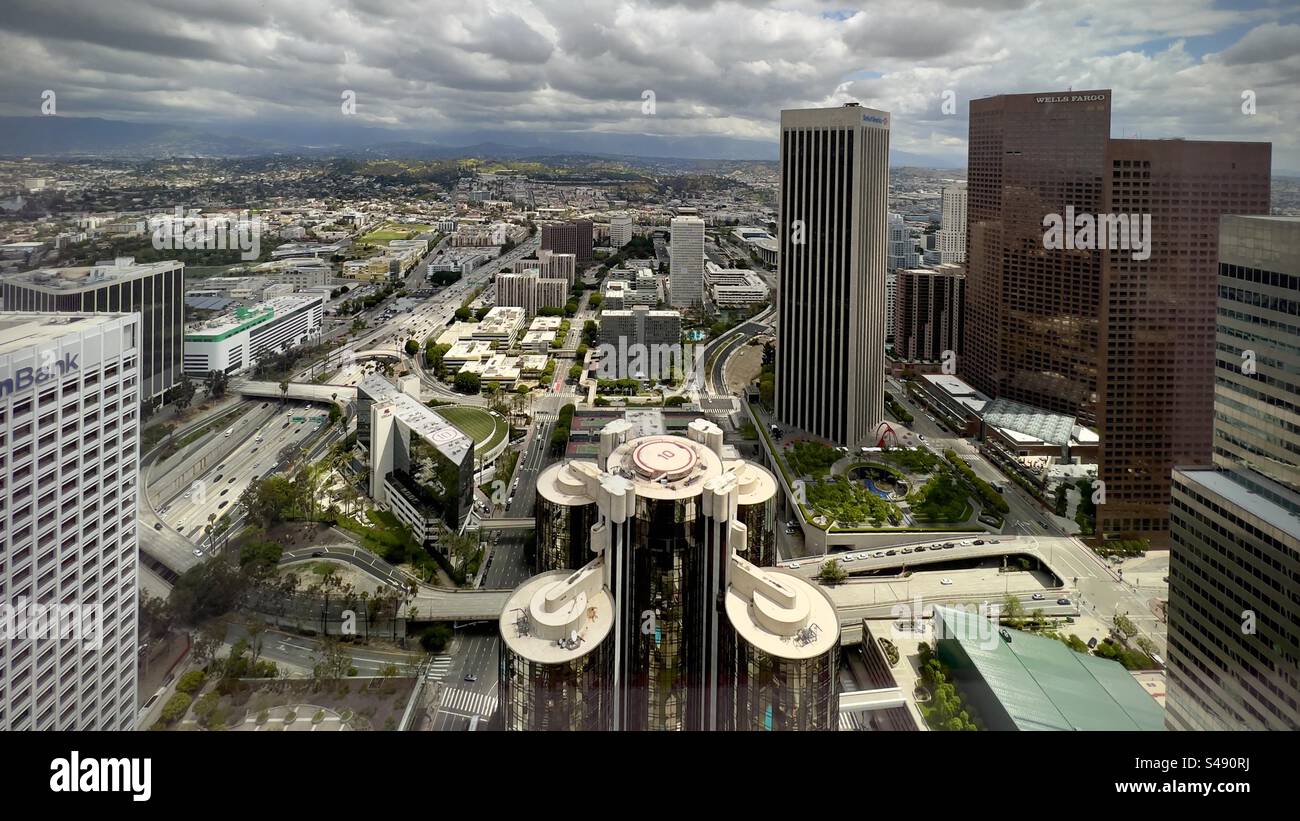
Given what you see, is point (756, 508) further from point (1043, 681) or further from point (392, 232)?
point (392, 232)

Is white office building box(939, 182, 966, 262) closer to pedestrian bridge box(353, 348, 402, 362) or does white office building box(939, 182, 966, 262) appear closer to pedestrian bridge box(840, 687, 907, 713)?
pedestrian bridge box(353, 348, 402, 362)

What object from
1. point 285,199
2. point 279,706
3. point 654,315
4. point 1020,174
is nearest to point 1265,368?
point 279,706

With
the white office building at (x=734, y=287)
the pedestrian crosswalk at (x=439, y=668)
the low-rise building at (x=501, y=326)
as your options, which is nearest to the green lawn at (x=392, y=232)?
→ the low-rise building at (x=501, y=326)

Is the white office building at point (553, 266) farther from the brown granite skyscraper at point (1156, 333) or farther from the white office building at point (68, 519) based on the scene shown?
the white office building at point (68, 519)

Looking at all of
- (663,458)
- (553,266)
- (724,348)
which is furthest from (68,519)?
(553,266)
